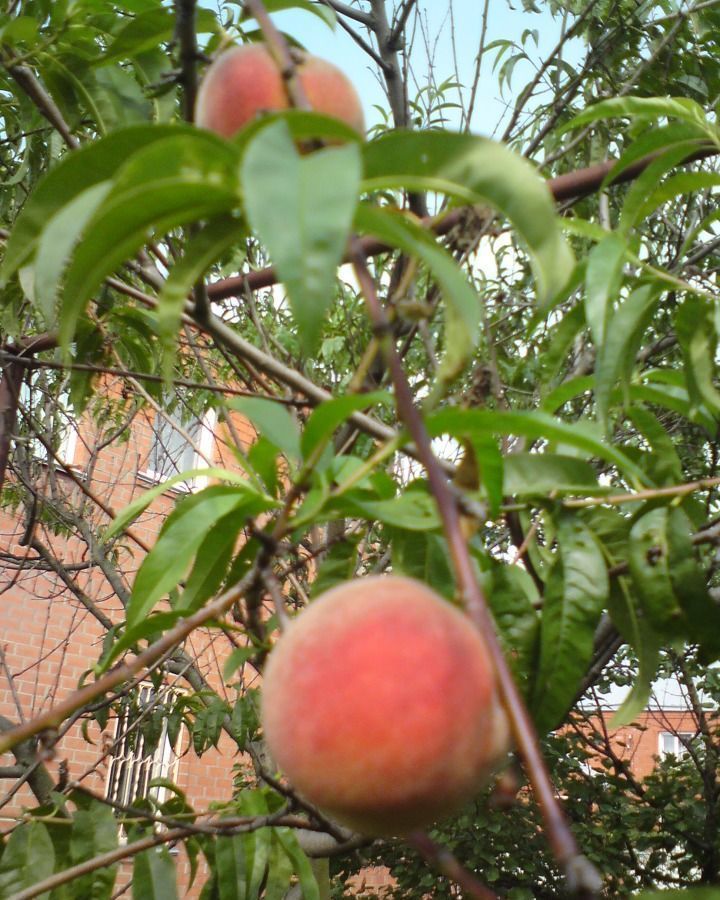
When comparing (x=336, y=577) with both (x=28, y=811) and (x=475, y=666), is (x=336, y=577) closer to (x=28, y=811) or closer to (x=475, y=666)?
(x=475, y=666)

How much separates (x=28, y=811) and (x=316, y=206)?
124cm

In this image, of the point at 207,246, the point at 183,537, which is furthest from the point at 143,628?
the point at 207,246

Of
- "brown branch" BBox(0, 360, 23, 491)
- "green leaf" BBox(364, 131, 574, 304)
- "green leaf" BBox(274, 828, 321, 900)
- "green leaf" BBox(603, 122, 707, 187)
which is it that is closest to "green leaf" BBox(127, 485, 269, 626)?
"green leaf" BBox(364, 131, 574, 304)

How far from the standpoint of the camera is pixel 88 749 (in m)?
5.67

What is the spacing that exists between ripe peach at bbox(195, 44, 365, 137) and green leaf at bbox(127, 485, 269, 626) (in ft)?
0.98

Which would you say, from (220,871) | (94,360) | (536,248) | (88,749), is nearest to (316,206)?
(536,248)

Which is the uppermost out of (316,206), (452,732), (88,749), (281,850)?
(88,749)

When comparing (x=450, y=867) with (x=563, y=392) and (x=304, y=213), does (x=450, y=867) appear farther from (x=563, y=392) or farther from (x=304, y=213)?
(x=563, y=392)

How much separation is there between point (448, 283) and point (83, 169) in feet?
0.84

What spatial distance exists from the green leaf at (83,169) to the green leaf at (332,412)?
19 cm

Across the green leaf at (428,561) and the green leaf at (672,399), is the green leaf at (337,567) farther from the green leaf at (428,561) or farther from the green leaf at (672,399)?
the green leaf at (672,399)

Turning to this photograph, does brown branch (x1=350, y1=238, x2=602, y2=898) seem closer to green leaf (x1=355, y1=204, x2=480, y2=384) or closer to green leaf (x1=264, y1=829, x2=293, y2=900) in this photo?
green leaf (x1=355, y1=204, x2=480, y2=384)

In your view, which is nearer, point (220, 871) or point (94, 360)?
point (220, 871)

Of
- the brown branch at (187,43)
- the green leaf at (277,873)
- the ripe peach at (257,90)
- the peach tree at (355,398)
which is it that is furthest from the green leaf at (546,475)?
the green leaf at (277,873)
